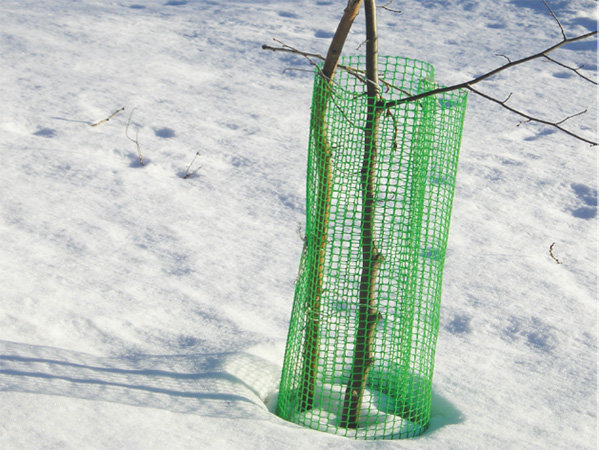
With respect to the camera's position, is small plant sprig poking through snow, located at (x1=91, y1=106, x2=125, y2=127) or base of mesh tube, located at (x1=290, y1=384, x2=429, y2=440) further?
small plant sprig poking through snow, located at (x1=91, y1=106, x2=125, y2=127)

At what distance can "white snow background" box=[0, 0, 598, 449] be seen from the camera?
6.41 ft

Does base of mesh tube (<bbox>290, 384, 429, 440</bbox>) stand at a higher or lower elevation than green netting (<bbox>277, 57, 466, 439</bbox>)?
lower

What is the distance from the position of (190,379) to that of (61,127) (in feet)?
8.56

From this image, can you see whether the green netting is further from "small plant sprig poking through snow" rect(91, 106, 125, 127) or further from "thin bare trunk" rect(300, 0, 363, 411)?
"small plant sprig poking through snow" rect(91, 106, 125, 127)

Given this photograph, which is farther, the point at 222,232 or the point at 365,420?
the point at 222,232

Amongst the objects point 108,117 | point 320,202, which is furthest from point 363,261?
point 108,117

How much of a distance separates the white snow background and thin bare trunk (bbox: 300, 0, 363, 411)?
8.2 inches

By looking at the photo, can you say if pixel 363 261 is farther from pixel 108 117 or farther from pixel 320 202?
pixel 108 117

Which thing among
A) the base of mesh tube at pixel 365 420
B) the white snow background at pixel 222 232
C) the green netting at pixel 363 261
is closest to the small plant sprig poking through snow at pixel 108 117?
the white snow background at pixel 222 232

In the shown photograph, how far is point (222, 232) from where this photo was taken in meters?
3.27

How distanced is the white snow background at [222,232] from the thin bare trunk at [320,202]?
0.21m

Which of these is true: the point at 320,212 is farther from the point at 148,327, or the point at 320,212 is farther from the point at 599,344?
the point at 599,344

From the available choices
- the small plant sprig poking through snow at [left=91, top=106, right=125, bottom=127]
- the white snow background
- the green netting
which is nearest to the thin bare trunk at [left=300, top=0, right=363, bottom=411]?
the green netting

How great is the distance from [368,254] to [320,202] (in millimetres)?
211
